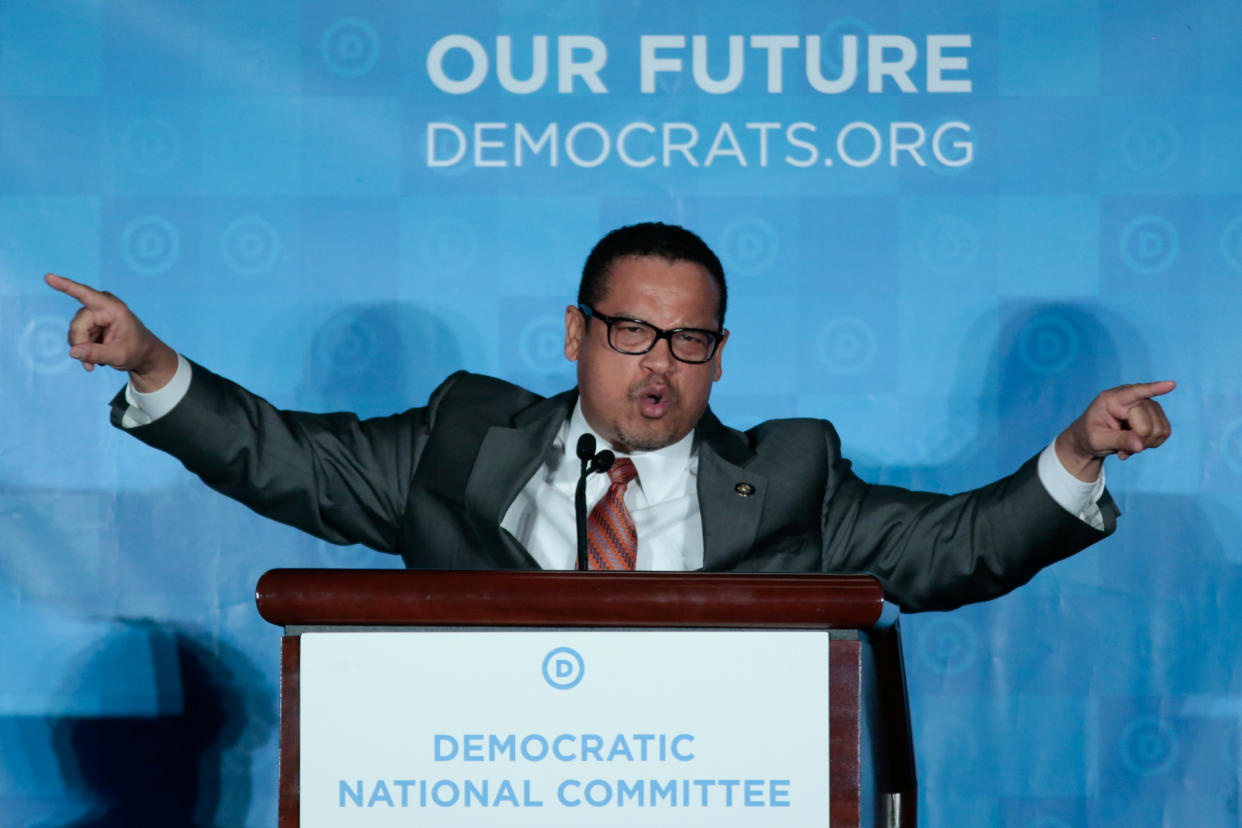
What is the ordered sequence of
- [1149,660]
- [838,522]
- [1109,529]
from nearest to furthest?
[1109,529], [838,522], [1149,660]

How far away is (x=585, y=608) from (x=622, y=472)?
1.12 metres

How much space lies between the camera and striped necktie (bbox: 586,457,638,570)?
2.12 meters

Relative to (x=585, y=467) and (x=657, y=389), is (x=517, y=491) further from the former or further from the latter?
(x=585, y=467)

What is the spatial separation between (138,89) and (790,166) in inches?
53.4

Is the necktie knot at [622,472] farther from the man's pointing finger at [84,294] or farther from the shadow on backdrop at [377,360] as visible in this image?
the man's pointing finger at [84,294]

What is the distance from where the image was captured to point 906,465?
9.01 ft

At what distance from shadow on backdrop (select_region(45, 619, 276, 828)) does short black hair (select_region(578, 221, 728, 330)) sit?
3.55ft

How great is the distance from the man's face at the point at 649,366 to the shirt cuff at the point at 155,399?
667mm

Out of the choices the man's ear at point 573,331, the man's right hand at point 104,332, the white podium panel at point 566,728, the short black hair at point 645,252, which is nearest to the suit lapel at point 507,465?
the man's ear at point 573,331

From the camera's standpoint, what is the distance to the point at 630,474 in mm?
2258

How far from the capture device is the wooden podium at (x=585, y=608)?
3.69 feet

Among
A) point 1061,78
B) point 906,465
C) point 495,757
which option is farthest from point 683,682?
point 1061,78

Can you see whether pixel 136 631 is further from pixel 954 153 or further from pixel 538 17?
pixel 954 153

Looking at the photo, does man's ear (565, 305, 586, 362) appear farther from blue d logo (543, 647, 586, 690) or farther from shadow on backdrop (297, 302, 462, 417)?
blue d logo (543, 647, 586, 690)
